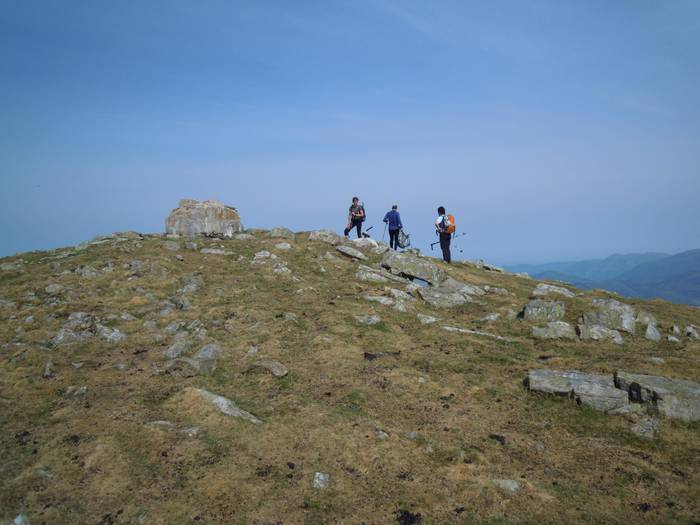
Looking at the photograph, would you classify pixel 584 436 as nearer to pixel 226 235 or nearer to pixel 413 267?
pixel 413 267

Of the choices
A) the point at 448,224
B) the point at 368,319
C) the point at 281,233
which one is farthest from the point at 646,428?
the point at 281,233

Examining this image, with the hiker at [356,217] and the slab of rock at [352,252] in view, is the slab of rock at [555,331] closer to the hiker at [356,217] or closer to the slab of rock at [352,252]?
the slab of rock at [352,252]

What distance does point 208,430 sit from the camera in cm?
1225

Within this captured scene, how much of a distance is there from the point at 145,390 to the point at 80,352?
15.6 feet

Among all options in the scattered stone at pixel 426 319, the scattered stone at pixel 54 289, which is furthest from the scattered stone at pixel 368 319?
the scattered stone at pixel 54 289

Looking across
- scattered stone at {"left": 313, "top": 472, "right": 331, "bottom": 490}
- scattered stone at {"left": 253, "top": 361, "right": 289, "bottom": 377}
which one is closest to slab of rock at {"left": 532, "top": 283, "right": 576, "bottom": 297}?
scattered stone at {"left": 253, "top": 361, "right": 289, "bottom": 377}

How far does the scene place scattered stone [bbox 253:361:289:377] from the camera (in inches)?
608

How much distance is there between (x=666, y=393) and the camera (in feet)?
42.5

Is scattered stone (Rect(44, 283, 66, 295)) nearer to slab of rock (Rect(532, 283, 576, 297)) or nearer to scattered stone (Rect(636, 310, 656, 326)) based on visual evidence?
slab of rock (Rect(532, 283, 576, 297))

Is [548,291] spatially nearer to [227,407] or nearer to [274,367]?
[274,367]

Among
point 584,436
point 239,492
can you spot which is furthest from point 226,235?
point 584,436

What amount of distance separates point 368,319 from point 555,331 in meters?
8.89

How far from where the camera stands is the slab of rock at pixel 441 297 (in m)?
23.9

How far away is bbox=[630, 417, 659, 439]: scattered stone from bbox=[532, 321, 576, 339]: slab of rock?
280 inches
